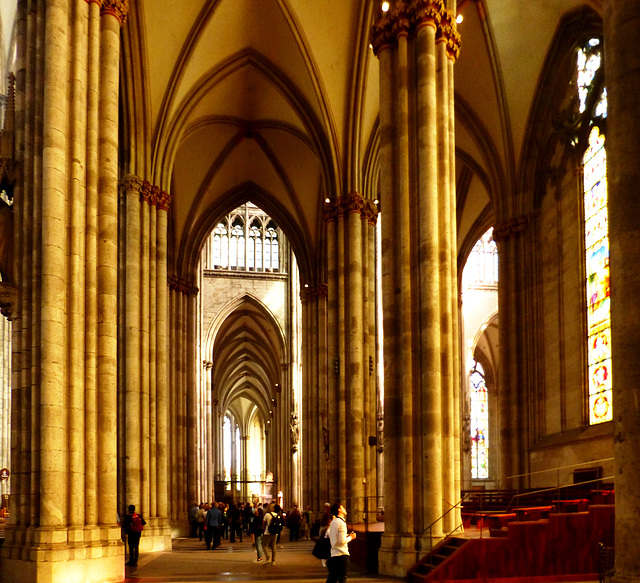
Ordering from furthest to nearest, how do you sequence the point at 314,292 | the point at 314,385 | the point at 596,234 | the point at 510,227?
the point at 314,292 → the point at 314,385 → the point at 510,227 → the point at 596,234

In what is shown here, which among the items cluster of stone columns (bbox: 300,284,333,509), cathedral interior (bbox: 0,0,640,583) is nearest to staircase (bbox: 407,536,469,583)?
cathedral interior (bbox: 0,0,640,583)

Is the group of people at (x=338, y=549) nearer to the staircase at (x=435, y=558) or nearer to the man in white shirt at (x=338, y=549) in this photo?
the man in white shirt at (x=338, y=549)

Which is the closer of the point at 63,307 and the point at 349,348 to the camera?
the point at 63,307

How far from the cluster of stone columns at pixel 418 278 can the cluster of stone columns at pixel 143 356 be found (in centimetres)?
946

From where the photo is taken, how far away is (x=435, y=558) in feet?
53.2

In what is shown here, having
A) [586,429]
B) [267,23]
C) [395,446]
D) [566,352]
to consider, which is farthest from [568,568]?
[267,23]

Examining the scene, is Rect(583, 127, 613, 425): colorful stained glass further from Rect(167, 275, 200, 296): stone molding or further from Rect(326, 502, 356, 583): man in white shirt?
Rect(167, 275, 200, 296): stone molding

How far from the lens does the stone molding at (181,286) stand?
37.4 m

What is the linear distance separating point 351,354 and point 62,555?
14.5 metres

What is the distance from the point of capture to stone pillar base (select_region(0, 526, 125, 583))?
48.3 feet

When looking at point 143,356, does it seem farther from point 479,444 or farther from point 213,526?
point 479,444

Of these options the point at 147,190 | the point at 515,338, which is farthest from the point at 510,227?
the point at 147,190

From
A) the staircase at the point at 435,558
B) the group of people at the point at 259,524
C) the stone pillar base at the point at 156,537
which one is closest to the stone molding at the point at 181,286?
the group of people at the point at 259,524

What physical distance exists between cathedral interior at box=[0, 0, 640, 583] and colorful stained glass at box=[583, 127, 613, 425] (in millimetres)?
86
